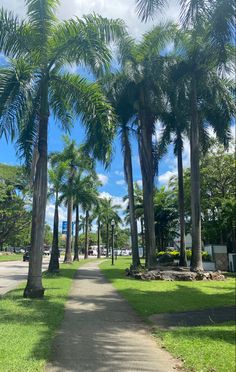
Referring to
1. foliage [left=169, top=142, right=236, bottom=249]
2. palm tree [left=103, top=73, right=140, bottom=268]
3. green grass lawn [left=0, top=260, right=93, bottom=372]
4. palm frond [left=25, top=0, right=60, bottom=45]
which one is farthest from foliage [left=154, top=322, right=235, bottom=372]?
foliage [left=169, top=142, right=236, bottom=249]

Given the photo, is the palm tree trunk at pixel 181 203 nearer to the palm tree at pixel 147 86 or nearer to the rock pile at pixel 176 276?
the palm tree at pixel 147 86

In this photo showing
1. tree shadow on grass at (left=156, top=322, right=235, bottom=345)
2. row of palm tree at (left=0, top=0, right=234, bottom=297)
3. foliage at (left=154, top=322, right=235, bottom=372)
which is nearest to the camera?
foliage at (left=154, top=322, right=235, bottom=372)

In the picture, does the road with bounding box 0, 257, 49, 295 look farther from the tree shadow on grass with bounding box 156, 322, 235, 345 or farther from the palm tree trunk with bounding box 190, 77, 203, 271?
the palm tree trunk with bounding box 190, 77, 203, 271

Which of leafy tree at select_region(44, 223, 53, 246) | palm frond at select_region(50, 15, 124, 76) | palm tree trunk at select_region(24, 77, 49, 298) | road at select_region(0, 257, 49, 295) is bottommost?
road at select_region(0, 257, 49, 295)

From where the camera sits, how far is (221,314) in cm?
1142

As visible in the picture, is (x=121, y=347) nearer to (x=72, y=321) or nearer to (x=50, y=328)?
(x=50, y=328)

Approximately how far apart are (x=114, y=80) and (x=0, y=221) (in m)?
38.6

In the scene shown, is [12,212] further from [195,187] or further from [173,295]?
[173,295]

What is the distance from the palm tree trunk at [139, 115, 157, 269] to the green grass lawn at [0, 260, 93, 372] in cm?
1069

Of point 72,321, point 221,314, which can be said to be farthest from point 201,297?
point 72,321

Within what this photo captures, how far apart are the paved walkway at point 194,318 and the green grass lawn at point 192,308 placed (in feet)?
1.28

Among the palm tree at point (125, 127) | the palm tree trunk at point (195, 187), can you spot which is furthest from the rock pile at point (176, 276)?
the palm tree at point (125, 127)

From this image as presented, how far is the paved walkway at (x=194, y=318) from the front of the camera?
9.98 metres

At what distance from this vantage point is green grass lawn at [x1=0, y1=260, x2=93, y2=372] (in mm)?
6151
